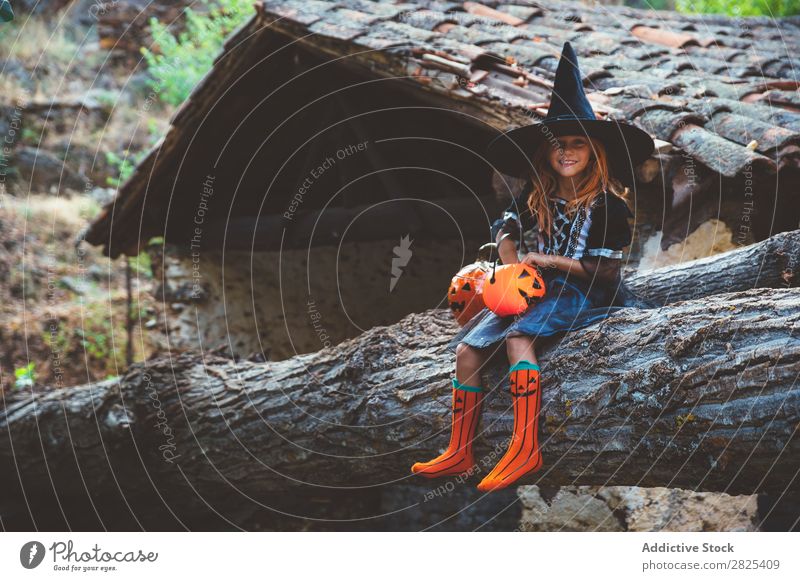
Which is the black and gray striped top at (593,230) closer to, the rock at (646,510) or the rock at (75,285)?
the rock at (646,510)

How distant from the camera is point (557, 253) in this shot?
2.01 metres

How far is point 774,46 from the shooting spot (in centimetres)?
443

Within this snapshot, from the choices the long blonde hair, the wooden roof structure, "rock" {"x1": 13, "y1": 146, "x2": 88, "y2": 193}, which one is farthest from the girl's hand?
"rock" {"x1": 13, "y1": 146, "x2": 88, "y2": 193}

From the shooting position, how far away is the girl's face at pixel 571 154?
196 centimetres

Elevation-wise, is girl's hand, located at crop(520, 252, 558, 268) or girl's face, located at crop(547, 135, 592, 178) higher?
girl's face, located at crop(547, 135, 592, 178)

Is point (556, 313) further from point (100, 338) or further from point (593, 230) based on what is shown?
point (100, 338)

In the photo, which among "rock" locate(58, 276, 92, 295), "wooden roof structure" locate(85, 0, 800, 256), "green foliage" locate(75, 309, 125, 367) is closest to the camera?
"wooden roof structure" locate(85, 0, 800, 256)

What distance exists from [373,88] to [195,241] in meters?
1.72

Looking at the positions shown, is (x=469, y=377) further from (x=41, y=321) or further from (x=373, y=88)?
(x=41, y=321)

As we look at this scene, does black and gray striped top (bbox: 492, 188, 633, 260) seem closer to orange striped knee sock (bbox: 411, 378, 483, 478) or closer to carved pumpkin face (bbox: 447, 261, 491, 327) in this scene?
carved pumpkin face (bbox: 447, 261, 491, 327)

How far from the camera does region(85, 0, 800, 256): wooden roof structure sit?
2812mm

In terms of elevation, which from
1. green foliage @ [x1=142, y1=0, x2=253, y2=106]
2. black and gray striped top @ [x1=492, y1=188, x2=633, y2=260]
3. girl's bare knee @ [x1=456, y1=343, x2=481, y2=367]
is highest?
green foliage @ [x1=142, y1=0, x2=253, y2=106]

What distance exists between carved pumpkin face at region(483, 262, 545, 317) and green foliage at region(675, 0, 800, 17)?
7498 mm
